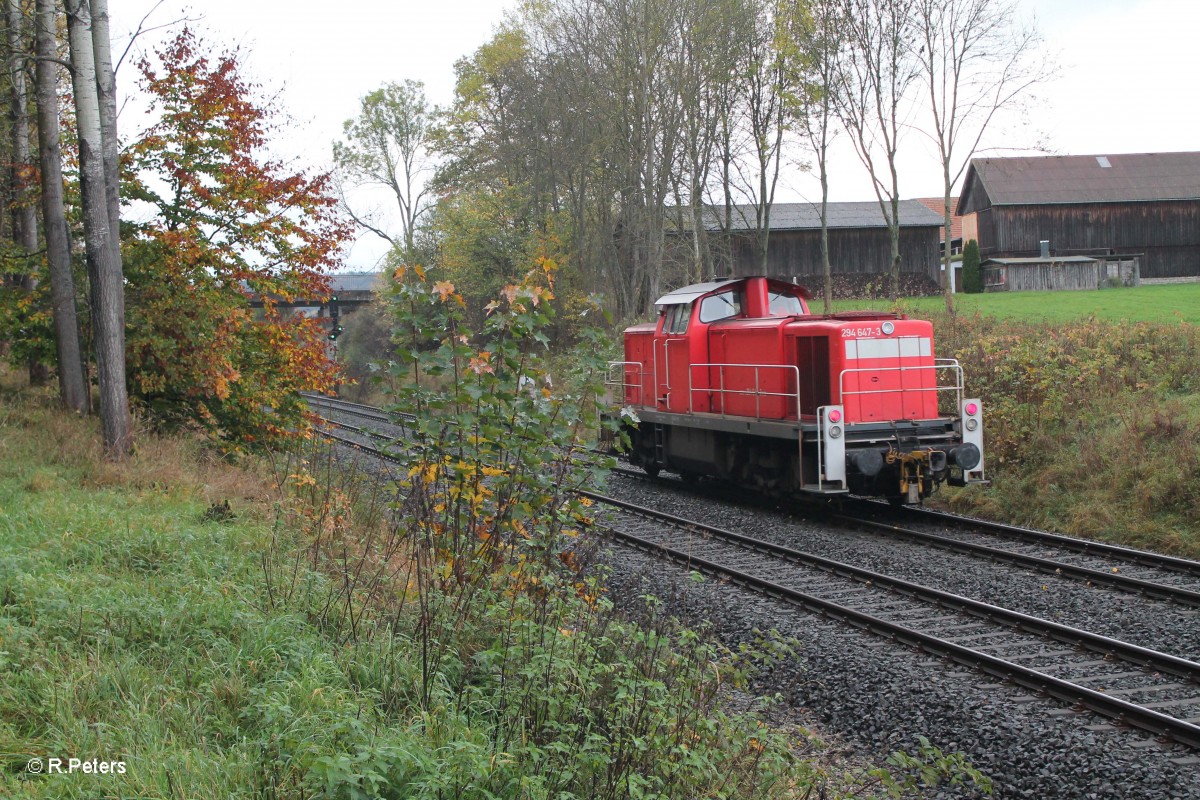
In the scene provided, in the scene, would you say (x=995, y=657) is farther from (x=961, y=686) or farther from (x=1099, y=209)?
(x=1099, y=209)

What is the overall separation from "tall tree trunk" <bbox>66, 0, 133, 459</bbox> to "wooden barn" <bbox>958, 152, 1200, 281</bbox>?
114ft

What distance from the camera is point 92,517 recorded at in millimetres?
7480

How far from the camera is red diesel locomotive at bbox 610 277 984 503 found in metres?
11.6

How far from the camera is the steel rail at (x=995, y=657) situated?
5582 mm

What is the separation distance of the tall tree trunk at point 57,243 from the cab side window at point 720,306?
29.2 ft

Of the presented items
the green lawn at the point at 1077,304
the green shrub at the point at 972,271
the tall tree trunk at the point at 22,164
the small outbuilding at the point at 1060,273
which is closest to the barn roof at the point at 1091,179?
the green shrub at the point at 972,271

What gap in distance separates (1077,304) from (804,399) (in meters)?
18.5

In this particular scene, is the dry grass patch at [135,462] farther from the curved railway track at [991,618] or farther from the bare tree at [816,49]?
the bare tree at [816,49]

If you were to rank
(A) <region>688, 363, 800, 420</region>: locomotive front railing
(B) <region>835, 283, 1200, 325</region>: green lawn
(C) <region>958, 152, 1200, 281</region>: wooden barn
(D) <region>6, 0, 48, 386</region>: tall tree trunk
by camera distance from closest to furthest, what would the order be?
(A) <region>688, 363, 800, 420</region>: locomotive front railing < (D) <region>6, 0, 48, 386</region>: tall tree trunk < (B) <region>835, 283, 1200, 325</region>: green lawn < (C) <region>958, 152, 1200, 281</region>: wooden barn

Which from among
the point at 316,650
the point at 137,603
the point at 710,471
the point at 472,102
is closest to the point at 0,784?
the point at 316,650

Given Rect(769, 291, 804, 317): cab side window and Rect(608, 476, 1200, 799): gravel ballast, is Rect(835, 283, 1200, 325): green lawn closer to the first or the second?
Rect(769, 291, 804, 317): cab side window

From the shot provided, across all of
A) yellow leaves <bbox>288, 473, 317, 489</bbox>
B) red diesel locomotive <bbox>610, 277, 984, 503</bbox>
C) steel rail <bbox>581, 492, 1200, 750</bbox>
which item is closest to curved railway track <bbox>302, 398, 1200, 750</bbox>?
steel rail <bbox>581, 492, 1200, 750</bbox>

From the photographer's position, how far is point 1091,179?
39.8m

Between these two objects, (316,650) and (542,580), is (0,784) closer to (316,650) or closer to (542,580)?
(316,650)
